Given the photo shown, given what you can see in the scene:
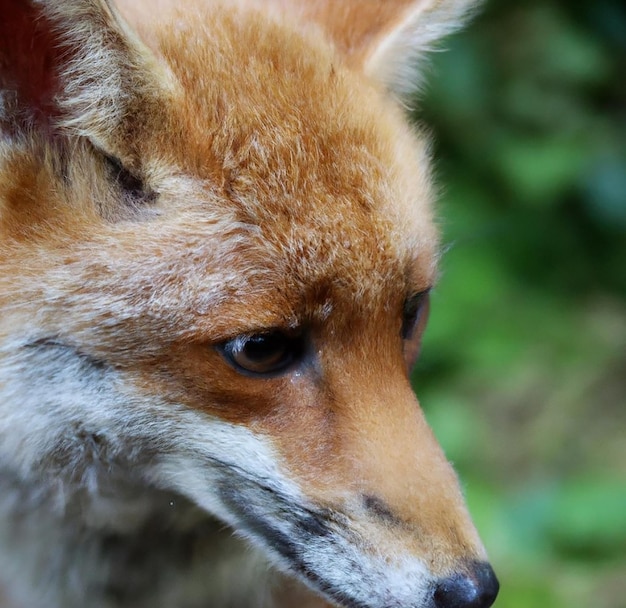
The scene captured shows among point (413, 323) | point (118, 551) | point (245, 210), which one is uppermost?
point (245, 210)

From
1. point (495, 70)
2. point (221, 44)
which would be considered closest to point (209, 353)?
point (221, 44)

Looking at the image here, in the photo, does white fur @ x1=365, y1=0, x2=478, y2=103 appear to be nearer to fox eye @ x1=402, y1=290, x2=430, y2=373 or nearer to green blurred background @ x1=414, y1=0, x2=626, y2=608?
fox eye @ x1=402, y1=290, x2=430, y2=373

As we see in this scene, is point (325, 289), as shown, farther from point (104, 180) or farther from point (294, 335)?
point (104, 180)

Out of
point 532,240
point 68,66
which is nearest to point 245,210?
A: point 68,66

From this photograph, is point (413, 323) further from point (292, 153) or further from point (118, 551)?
point (118, 551)

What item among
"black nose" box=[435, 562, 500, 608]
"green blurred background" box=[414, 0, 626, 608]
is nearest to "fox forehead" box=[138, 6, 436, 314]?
"black nose" box=[435, 562, 500, 608]
